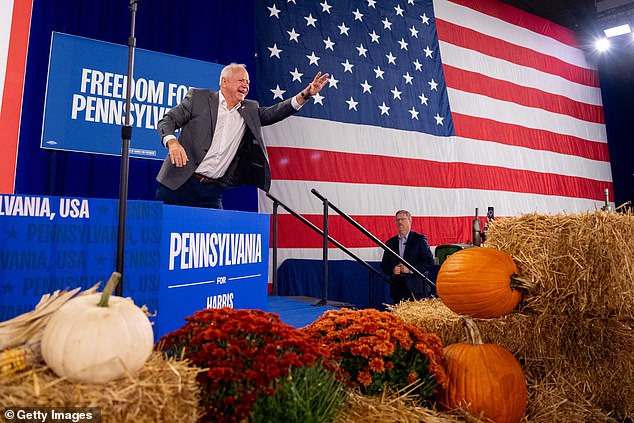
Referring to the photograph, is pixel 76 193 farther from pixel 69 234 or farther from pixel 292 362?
pixel 292 362

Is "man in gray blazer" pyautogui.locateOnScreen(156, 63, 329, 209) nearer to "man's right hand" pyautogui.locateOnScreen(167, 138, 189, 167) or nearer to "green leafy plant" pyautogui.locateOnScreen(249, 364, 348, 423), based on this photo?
"man's right hand" pyautogui.locateOnScreen(167, 138, 189, 167)

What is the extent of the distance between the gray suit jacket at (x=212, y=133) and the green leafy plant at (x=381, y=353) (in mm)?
1607

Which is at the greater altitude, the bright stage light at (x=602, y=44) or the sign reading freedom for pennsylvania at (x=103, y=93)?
the bright stage light at (x=602, y=44)

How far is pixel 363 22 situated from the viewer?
18.5ft

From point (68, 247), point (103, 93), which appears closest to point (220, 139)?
point (103, 93)

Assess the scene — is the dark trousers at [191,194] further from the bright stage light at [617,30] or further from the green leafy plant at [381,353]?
the bright stage light at [617,30]

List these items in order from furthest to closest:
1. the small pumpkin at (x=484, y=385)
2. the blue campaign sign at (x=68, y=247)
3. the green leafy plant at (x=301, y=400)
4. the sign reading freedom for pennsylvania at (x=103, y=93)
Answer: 1. the sign reading freedom for pennsylvania at (x=103, y=93)
2. the small pumpkin at (x=484, y=385)
3. the blue campaign sign at (x=68, y=247)
4. the green leafy plant at (x=301, y=400)

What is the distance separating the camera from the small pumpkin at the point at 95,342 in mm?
764

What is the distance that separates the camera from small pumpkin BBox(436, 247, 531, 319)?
170 cm

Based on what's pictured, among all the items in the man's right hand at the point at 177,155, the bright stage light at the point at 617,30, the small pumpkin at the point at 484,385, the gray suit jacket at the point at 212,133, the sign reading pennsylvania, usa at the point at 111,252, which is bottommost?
the small pumpkin at the point at 484,385

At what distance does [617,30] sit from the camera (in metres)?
7.55

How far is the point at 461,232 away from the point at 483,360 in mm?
4724

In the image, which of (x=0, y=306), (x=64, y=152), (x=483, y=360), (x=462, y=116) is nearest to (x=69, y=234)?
(x=0, y=306)

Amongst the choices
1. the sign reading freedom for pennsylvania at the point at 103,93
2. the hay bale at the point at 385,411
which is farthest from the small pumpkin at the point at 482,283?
the sign reading freedom for pennsylvania at the point at 103,93
